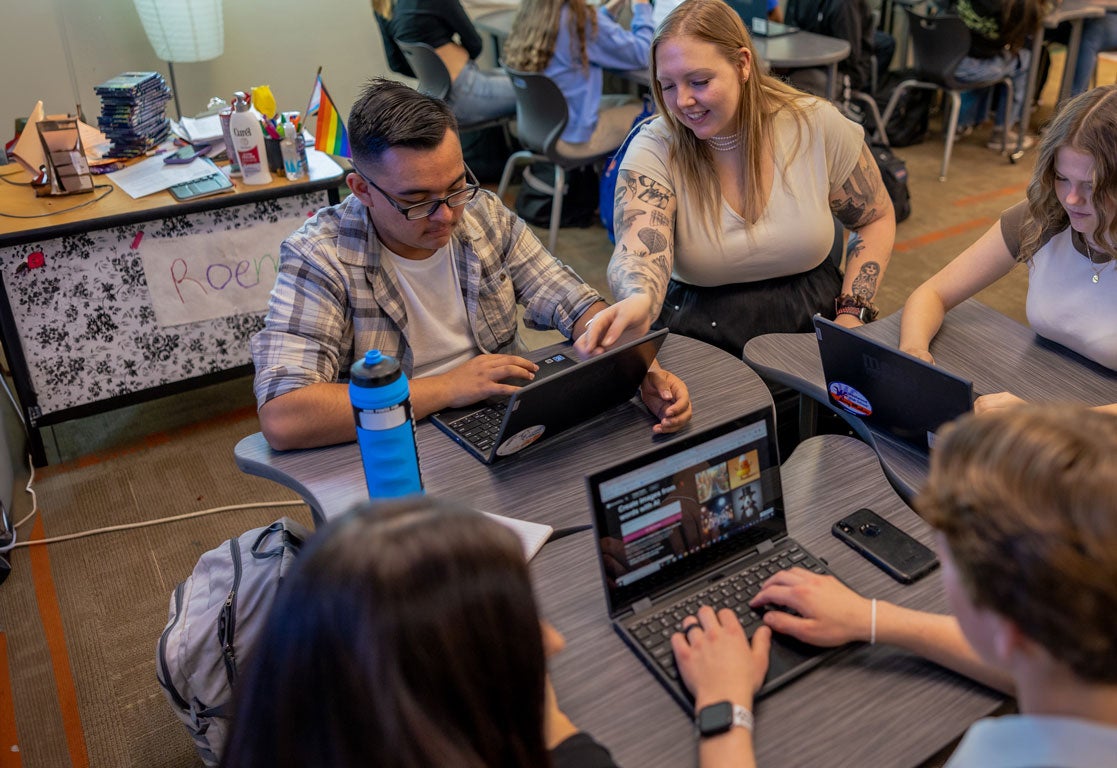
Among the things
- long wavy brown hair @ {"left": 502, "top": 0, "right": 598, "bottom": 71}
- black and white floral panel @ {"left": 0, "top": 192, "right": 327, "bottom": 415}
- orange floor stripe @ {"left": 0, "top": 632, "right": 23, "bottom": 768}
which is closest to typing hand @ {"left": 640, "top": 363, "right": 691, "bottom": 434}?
orange floor stripe @ {"left": 0, "top": 632, "right": 23, "bottom": 768}

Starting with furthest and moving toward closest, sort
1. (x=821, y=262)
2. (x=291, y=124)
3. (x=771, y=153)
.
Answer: (x=291, y=124) → (x=821, y=262) → (x=771, y=153)

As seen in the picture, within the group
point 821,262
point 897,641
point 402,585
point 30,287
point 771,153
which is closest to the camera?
point 402,585

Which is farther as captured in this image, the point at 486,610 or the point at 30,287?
the point at 30,287

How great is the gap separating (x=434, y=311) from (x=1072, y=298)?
3.93 ft

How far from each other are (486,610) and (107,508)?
2217 mm

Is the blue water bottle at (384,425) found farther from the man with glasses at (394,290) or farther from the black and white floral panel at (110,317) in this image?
the black and white floral panel at (110,317)

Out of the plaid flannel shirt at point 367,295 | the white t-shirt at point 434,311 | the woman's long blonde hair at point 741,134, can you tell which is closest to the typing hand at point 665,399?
the plaid flannel shirt at point 367,295

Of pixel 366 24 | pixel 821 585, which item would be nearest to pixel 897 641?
pixel 821 585

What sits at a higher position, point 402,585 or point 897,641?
point 402,585

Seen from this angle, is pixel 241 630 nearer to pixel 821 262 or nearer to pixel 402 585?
pixel 402 585

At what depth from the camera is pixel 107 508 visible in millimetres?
2688

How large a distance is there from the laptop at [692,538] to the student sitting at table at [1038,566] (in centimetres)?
34

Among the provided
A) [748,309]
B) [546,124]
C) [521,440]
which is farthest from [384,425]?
[546,124]

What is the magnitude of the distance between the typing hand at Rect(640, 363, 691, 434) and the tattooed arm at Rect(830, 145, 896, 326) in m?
0.68
